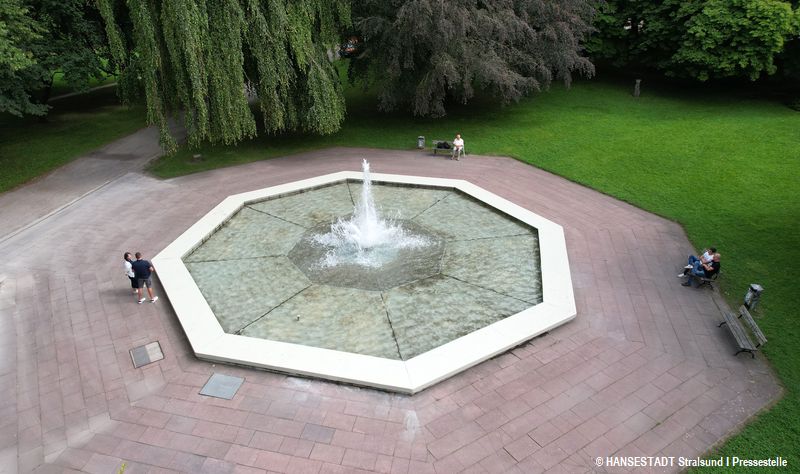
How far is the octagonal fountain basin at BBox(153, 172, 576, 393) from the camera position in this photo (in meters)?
8.02

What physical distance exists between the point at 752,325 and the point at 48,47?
79.2ft

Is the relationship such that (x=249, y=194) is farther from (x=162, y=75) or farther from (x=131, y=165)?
(x=131, y=165)

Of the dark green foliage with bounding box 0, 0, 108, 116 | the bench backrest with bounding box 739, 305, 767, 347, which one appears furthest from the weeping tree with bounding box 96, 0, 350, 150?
the bench backrest with bounding box 739, 305, 767, 347

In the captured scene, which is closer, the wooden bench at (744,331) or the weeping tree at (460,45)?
the wooden bench at (744,331)

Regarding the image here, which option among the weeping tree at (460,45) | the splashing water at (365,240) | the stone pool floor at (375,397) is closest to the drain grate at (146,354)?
the stone pool floor at (375,397)

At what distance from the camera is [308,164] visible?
17000mm

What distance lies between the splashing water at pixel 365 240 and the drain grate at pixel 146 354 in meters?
3.66

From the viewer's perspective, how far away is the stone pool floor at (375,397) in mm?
6496

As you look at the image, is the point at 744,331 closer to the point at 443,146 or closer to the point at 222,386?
the point at 222,386

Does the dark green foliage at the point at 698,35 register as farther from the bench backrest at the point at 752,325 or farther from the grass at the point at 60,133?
the grass at the point at 60,133

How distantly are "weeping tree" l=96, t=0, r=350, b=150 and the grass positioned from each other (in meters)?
4.23

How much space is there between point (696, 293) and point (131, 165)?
17.8m

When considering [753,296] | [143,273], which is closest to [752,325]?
[753,296]

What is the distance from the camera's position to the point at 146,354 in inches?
327
